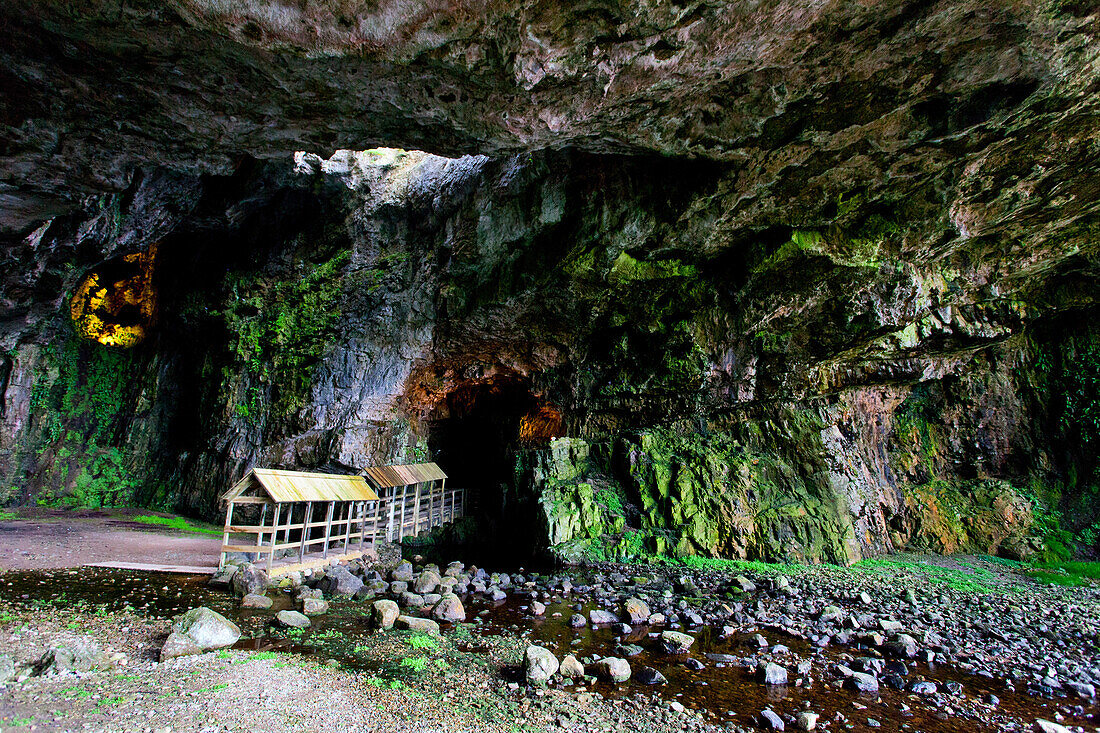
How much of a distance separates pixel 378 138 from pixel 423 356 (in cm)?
1053

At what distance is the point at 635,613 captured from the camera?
26.9 feet

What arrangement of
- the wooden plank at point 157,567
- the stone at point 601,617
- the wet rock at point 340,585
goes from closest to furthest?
the stone at point 601,617, the wooden plank at point 157,567, the wet rock at point 340,585

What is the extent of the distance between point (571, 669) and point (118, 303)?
73.2 feet

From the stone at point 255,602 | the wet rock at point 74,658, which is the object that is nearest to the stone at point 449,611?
the stone at point 255,602

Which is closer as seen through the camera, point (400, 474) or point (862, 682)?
point (862, 682)

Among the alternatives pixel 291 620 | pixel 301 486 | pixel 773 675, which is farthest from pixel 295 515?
pixel 773 675

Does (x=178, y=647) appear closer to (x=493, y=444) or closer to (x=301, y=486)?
(x=301, y=486)

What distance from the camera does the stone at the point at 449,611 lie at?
306 inches

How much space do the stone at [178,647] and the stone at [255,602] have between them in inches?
95.9

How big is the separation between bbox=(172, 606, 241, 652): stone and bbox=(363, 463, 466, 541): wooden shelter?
8.79 metres

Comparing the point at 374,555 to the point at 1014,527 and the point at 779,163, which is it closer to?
the point at 779,163

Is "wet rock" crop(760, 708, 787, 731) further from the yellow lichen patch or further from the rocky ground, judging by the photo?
the yellow lichen patch

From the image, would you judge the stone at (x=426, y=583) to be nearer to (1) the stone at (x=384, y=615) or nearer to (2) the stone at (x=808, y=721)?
(1) the stone at (x=384, y=615)

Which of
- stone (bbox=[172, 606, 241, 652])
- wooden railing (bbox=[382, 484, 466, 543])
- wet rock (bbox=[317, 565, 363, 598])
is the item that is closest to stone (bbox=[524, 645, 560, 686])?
stone (bbox=[172, 606, 241, 652])
